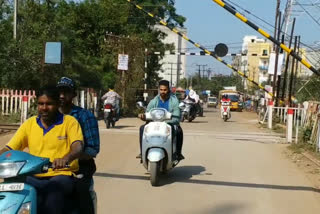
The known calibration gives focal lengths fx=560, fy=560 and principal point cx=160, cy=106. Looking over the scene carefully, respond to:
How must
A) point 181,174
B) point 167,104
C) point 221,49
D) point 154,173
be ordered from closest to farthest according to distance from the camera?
point 154,173, point 167,104, point 181,174, point 221,49

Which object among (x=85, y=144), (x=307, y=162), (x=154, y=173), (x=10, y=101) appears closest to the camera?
(x=85, y=144)

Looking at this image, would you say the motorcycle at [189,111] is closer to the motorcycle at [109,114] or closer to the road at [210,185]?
the motorcycle at [109,114]

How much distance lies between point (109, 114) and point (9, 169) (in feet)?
51.3

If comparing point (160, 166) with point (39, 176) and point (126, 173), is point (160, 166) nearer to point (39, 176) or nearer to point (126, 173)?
point (126, 173)

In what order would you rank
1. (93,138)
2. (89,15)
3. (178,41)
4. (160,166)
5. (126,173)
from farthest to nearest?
(178,41) → (89,15) → (126,173) → (160,166) → (93,138)

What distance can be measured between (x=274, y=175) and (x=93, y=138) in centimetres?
570

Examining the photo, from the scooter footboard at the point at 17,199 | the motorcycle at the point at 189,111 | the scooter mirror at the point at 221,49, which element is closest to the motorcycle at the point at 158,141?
the scooter footboard at the point at 17,199

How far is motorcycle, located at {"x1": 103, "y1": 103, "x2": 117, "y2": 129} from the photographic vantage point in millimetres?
19031

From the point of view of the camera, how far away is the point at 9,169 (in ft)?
11.3

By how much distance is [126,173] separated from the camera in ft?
31.4

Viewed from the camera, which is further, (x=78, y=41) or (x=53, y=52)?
(x=78, y=41)

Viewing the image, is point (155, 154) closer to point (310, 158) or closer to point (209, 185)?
point (209, 185)

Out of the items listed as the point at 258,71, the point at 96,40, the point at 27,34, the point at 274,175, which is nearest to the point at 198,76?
the point at 258,71

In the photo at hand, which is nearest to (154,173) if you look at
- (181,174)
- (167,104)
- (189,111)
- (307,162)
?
(167,104)
